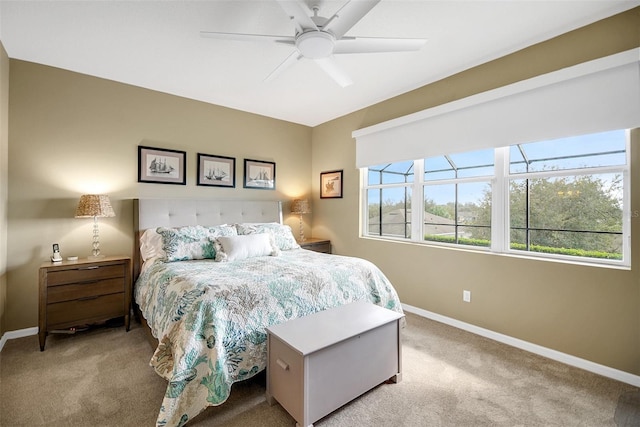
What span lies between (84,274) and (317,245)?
2.72m

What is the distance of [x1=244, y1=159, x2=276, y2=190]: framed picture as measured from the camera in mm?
4227

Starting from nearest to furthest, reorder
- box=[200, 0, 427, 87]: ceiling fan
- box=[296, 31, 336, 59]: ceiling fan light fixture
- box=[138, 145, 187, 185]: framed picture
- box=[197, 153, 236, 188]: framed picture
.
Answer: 1. box=[200, 0, 427, 87]: ceiling fan
2. box=[296, 31, 336, 59]: ceiling fan light fixture
3. box=[138, 145, 187, 185]: framed picture
4. box=[197, 153, 236, 188]: framed picture

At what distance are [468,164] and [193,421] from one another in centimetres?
320

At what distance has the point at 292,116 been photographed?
4441 mm

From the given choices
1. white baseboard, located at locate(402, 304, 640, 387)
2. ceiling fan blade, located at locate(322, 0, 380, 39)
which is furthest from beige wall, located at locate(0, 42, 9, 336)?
white baseboard, located at locate(402, 304, 640, 387)

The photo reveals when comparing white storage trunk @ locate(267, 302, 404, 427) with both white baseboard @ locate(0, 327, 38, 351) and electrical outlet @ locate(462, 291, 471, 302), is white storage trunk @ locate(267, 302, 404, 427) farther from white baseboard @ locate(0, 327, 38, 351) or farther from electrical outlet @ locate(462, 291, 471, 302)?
white baseboard @ locate(0, 327, 38, 351)

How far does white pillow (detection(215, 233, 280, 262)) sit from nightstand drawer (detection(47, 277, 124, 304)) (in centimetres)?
103

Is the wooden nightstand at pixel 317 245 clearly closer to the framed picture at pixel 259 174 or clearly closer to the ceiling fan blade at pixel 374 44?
the framed picture at pixel 259 174

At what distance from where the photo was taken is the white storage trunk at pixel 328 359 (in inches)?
63.8

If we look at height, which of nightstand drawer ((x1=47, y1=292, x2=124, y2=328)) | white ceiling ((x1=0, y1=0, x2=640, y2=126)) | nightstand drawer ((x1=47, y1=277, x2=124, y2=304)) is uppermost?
white ceiling ((x1=0, y1=0, x2=640, y2=126))

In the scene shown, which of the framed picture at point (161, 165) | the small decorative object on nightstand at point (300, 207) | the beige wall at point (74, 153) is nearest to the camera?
the beige wall at point (74, 153)

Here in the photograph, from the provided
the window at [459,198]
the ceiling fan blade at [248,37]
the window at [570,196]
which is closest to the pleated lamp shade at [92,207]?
the ceiling fan blade at [248,37]

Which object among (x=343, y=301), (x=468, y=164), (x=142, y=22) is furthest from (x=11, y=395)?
(x=468, y=164)

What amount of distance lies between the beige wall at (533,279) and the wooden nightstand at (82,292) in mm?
2871
